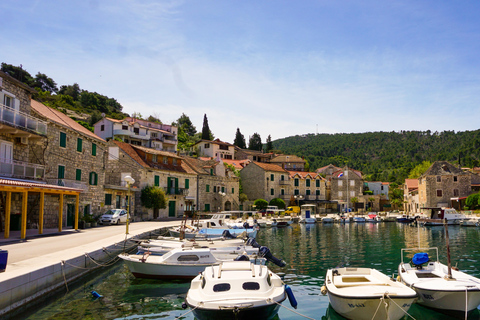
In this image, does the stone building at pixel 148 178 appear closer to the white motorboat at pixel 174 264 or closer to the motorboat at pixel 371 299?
the white motorboat at pixel 174 264

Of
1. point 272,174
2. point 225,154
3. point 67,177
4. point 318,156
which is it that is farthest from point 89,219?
point 318,156

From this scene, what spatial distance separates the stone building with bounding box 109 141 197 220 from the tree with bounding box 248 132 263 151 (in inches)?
2443

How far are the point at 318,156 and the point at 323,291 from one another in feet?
504

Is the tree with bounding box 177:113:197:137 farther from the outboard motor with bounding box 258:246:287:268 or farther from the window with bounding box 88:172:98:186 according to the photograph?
the outboard motor with bounding box 258:246:287:268

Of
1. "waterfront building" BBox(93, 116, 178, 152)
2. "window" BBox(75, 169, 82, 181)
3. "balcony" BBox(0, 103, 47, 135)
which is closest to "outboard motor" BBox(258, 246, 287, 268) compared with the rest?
"balcony" BBox(0, 103, 47, 135)

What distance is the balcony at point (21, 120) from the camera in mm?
22570

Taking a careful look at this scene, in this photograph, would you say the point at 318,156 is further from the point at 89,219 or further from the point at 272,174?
the point at 89,219

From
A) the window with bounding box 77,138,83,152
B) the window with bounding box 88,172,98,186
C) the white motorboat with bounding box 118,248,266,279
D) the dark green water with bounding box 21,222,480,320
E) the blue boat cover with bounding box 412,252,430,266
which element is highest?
the window with bounding box 77,138,83,152

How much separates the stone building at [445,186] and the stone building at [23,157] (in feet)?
215

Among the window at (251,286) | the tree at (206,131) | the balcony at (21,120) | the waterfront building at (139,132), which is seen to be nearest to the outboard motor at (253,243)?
the window at (251,286)

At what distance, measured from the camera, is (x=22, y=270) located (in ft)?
38.1

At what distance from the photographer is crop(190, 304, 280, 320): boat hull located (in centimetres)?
920

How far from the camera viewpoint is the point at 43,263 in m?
13.1

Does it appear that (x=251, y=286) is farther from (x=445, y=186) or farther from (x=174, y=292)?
(x=445, y=186)
